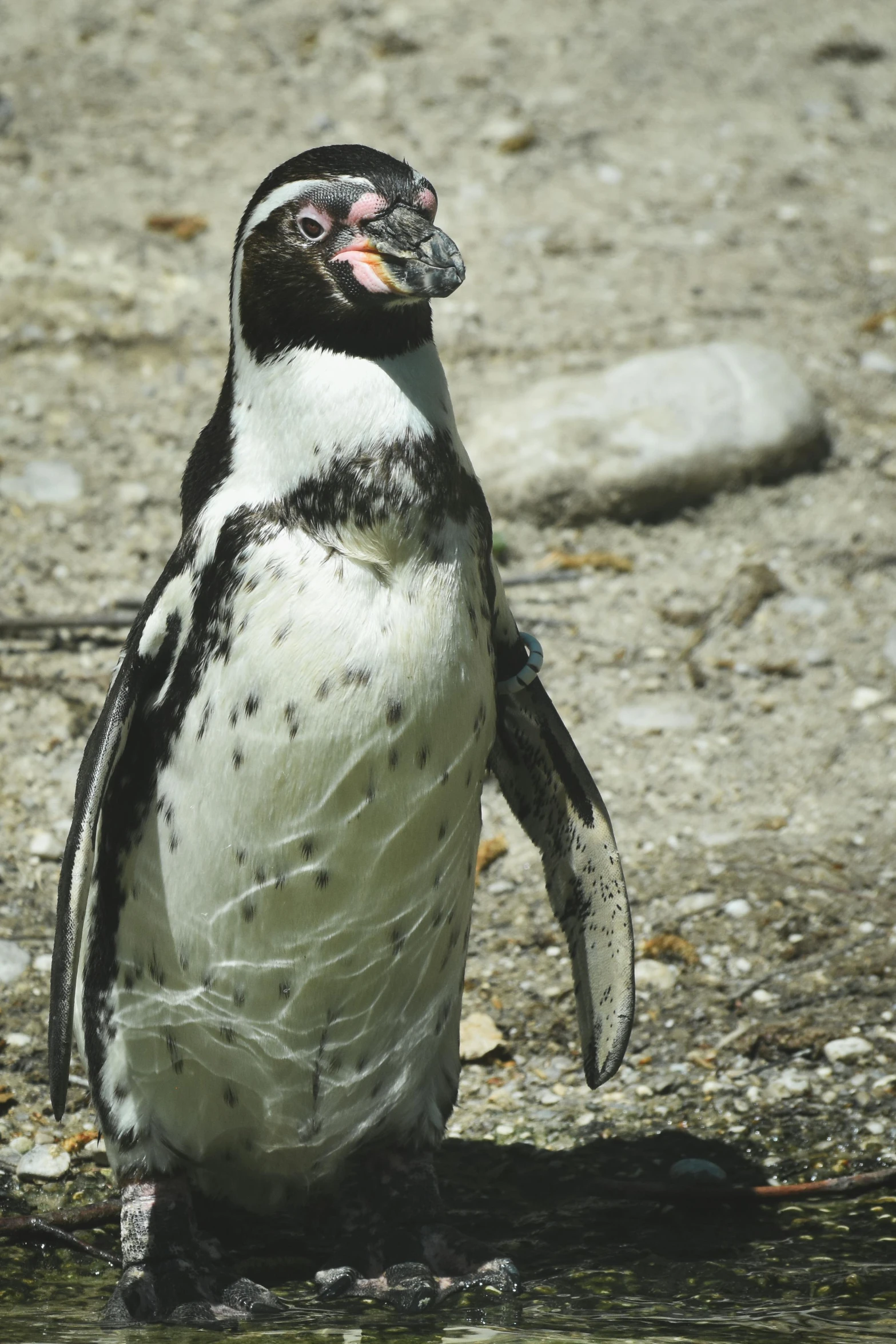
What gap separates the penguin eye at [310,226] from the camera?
2.34 meters

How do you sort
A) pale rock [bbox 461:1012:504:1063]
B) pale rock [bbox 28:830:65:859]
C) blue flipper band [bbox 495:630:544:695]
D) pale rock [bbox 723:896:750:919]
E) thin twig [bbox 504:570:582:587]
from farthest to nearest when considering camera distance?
thin twig [bbox 504:570:582:587]
pale rock [bbox 28:830:65:859]
pale rock [bbox 723:896:750:919]
pale rock [bbox 461:1012:504:1063]
blue flipper band [bbox 495:630:544:695]

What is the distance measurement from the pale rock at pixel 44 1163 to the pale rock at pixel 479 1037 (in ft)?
2.61

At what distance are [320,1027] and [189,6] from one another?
5554 millimetres

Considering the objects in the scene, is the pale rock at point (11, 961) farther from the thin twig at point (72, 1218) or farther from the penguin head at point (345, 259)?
the penguin head at point (345, 259)

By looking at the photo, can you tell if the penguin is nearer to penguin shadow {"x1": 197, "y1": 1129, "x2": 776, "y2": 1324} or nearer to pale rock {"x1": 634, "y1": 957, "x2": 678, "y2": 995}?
penguin shadow {"x1": 197, "y1": 1129, "x2": 776, "y2": 1324}

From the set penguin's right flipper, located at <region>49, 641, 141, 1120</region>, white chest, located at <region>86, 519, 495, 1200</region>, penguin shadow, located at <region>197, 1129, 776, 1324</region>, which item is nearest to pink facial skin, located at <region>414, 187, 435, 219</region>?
white chest, located at <region>86, 519, 495, 1200</region>

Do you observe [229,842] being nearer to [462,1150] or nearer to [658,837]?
[462,1150]

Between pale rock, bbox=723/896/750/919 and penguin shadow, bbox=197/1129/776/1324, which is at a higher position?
pale rock, bbox=723/896/750/919

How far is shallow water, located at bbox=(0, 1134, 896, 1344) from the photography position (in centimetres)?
220

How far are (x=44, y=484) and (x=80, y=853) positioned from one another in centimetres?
258

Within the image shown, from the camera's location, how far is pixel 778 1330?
2.15 metres

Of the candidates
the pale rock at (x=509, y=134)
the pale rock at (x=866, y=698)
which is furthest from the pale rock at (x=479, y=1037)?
the pale rock at (x=509, y=134)

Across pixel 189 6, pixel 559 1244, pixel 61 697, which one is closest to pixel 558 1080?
pixel 559 1244

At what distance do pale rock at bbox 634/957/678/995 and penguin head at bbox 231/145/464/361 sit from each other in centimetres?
154
